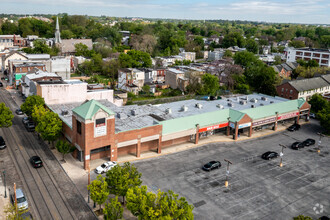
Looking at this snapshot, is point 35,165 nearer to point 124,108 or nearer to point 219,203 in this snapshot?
point 124,108

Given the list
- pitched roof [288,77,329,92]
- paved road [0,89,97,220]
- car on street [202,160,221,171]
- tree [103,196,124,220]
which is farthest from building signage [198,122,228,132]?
pitched roof [288,77,329,92]

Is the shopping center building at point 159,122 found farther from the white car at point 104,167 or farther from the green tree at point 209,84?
the green tree at point 209,84

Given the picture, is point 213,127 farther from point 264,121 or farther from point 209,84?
point 209,84

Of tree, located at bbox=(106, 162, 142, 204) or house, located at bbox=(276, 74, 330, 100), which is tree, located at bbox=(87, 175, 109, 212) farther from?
house, located at bbox=(276, 74, 330, 100)

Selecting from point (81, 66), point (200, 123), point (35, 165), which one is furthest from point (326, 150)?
point (81, 66)

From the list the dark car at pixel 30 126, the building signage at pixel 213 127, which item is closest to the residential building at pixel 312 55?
the building signage at pixel 213 127

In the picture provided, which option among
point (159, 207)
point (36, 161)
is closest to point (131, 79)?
point (36, 161)
